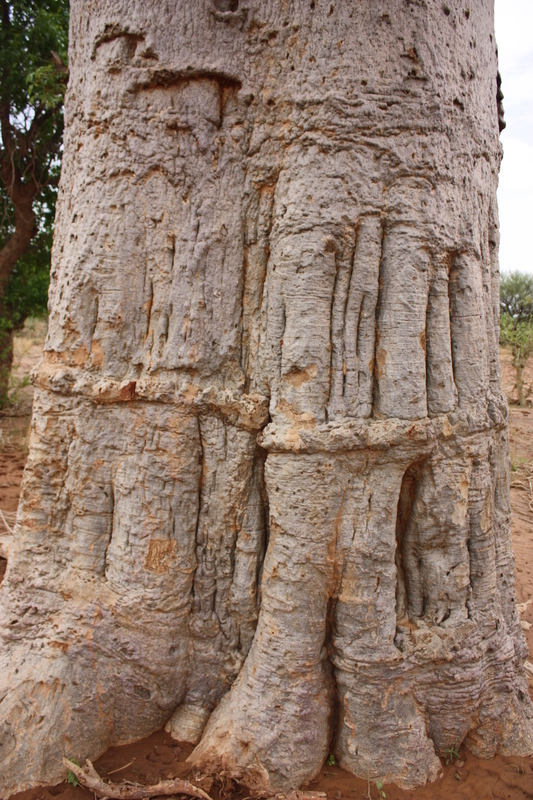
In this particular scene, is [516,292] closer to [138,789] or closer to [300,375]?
[300,375]

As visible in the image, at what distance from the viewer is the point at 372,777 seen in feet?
7.70

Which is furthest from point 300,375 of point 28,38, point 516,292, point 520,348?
point 516,292

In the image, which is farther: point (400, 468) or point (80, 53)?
point (80, 53)

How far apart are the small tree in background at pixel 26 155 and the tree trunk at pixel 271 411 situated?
420 centimetres

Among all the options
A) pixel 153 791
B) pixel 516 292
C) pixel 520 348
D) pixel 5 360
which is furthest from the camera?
pixel 516 292

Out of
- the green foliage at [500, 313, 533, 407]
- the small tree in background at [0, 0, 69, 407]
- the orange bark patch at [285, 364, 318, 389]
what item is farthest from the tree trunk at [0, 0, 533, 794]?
the green foliage at [500, 313, 533, 407]

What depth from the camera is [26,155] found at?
24.6 feet

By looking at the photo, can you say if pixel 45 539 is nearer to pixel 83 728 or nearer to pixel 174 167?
→ pixel 83 728

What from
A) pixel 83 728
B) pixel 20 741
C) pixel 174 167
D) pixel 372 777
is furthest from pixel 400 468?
pixel 20 741

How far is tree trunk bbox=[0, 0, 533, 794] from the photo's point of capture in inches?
90.4

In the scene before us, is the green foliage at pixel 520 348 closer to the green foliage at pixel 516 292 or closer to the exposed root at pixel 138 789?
the green foliage at pixel 516 292

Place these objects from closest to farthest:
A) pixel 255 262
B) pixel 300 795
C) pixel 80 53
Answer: pixel 300 795, pixel 255 262, pixel 80 53

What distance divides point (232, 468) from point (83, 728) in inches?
49.6

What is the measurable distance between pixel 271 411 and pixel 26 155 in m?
6.80
